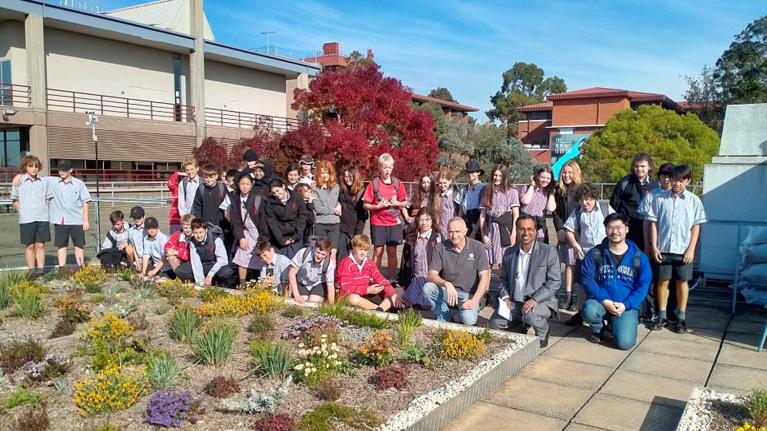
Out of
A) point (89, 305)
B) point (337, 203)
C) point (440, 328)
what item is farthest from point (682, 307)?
point (89, 305)

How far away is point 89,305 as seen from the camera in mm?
6637

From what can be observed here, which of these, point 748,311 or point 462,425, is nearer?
point 462,425

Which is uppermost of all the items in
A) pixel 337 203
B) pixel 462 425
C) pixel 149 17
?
pixel 149 17

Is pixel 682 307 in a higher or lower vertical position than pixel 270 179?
lower

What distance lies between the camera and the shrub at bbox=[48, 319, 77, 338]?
5716mm

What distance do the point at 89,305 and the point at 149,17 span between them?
27.9 m

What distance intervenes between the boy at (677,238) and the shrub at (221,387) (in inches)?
170

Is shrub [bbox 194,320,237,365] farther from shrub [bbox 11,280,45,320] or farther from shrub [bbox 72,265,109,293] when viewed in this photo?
shrub [bbox 72,265,109,293]

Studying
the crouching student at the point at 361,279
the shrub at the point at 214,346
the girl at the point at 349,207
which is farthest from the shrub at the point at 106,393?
the girl at the point at 349,207

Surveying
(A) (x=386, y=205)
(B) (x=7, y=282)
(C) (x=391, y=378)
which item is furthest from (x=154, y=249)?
(C) (x=391, y=378)

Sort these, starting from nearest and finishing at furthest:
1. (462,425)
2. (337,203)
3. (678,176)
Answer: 1. (462,425)
2. (678,176)
3. (337,203)

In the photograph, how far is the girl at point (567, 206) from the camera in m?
7.16

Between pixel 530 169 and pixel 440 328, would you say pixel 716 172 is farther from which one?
pixel 530 169

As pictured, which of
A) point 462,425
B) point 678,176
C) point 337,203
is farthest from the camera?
point 337,203
